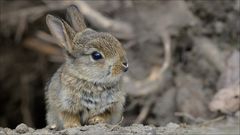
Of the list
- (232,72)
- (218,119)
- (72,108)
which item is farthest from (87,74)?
(232,72)

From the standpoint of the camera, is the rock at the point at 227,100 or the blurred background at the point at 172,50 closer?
the rock at the point at 227,100

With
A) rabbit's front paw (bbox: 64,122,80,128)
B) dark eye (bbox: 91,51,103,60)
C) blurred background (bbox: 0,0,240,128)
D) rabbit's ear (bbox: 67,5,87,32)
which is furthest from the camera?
blurred background (bbox: 0,0,240,128)

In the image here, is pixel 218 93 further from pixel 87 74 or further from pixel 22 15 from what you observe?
pixel 22 15

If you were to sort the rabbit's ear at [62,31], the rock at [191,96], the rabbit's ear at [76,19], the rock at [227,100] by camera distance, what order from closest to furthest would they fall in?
the rabbit's ear at [62,31] → the rabbit's ear at [76,19] → the rock at [227,100] → the rock at [191,96]

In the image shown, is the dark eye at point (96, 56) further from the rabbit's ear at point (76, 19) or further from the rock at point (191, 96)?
→ the rock at point (191, 96)

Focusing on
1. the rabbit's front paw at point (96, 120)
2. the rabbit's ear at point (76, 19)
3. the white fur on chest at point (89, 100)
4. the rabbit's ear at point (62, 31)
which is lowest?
the rabbit's front paw at point (96, 120)

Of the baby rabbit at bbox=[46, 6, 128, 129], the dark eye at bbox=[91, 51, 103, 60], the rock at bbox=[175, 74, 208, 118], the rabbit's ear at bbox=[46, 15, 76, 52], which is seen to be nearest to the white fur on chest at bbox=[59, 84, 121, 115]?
the baby rabbit at bbox=[46, 6, 128, 129]

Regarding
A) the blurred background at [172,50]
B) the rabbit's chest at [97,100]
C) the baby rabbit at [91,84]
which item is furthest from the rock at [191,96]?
the rabbit's chest at [97,100]

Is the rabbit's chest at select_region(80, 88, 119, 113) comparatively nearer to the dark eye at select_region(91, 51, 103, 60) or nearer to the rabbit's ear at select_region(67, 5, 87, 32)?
the dark eye at select_region(91, 51, 103, 60)
